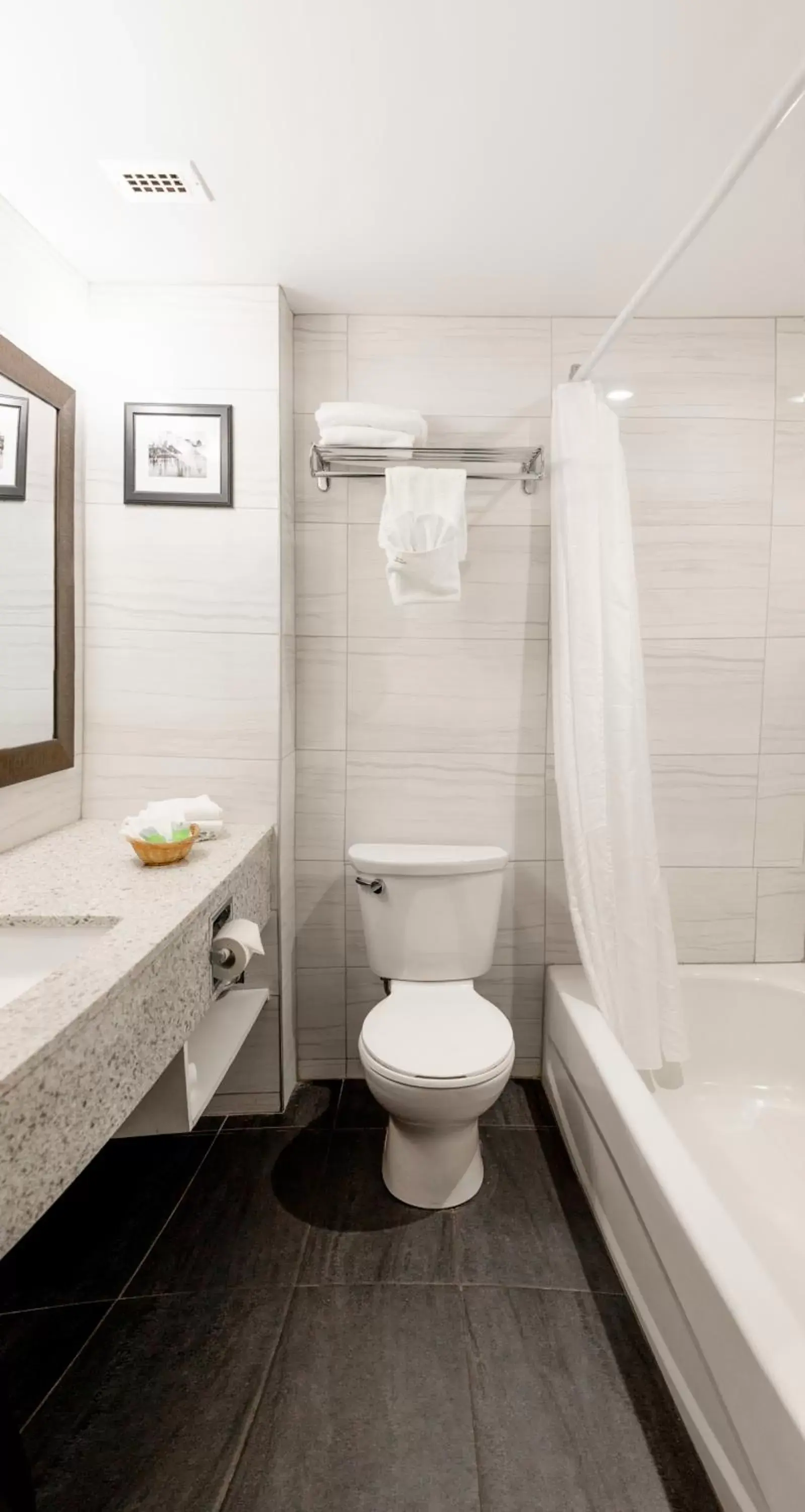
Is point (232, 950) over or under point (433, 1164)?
over

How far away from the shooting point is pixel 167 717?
214 cm

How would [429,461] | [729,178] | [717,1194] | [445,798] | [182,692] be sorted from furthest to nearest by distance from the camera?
1. [445,798]
2. [429,461]
3. [182,692]
4. [717,1194]
5. [729,178]

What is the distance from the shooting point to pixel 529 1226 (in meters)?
1.79

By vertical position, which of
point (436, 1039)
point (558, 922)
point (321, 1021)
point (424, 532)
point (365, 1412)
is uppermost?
point (424, 532)

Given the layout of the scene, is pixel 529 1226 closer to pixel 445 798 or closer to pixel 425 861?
pixel 425 861

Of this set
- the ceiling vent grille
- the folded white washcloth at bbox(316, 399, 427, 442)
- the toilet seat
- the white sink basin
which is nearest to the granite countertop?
the white sink basin

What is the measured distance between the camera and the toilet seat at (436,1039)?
168cm

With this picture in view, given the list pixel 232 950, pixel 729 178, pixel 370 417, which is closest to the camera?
pixel 729 178

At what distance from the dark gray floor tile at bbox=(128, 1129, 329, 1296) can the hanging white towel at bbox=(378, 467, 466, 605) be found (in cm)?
148

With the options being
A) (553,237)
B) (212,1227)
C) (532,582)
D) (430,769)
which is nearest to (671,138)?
(553,237)

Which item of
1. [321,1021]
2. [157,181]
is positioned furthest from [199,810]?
[157,181]

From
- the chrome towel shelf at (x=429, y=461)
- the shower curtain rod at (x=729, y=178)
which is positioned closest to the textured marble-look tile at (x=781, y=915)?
the chrome towel shelf at (x=429, y=461)

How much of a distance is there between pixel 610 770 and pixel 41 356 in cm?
169

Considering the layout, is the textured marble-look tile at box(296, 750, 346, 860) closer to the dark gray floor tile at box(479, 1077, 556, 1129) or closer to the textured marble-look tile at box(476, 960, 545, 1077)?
the textured marble-look tile at box(476, 960, 545, 1077)
